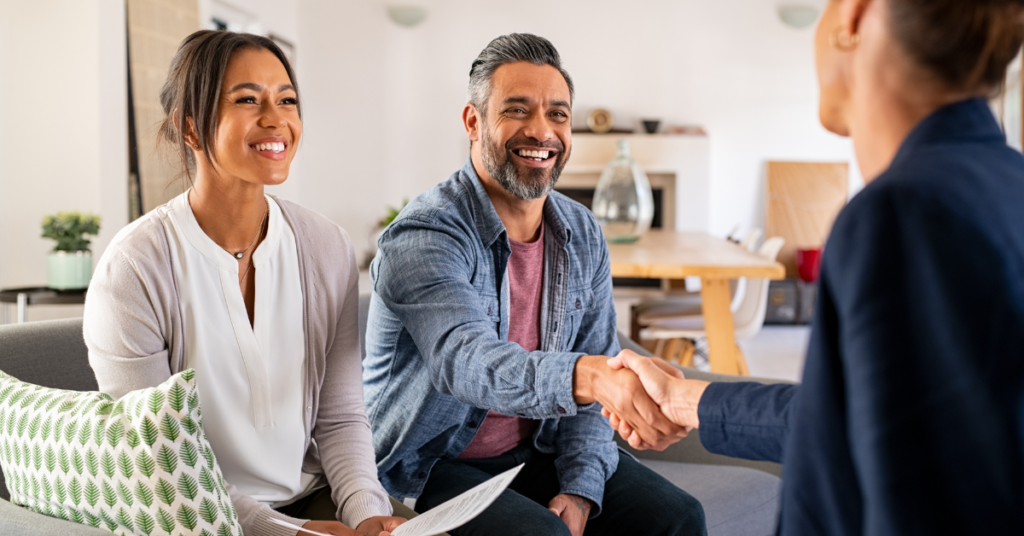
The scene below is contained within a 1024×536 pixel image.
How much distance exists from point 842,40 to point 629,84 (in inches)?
257

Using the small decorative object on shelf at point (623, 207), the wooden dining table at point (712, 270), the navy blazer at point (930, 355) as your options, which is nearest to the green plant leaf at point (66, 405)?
the navy blazer at point (930, 355)

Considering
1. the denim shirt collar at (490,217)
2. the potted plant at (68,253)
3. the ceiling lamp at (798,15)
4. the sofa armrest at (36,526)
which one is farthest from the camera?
the ceiling lamp at (798,15)

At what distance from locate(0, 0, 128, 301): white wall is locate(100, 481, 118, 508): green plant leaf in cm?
314

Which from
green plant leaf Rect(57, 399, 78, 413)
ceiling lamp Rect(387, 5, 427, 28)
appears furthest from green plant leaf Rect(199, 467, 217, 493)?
ceiling lamp Rect(387, 5, 427, 28)

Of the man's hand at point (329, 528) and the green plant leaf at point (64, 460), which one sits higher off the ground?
the green plant leaf at point (64, 460)

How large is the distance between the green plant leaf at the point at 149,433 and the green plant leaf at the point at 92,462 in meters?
0.07

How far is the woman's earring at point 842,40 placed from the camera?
27.6 inches

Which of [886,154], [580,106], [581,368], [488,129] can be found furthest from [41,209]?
[580,106]

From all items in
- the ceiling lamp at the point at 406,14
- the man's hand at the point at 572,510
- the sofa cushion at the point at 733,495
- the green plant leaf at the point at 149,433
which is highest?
the ceiling lamp at the point at 406,14

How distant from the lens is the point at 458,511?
3.74 ft

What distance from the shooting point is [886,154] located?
69 cm

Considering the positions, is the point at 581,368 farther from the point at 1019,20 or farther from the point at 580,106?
the point at 580,106

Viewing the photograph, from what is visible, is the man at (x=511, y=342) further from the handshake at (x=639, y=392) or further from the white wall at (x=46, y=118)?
the white wall at (x=46, y=118)

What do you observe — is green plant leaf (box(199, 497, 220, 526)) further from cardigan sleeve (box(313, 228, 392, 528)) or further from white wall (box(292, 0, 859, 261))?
white wall (box(292, 0, 859, 261))
